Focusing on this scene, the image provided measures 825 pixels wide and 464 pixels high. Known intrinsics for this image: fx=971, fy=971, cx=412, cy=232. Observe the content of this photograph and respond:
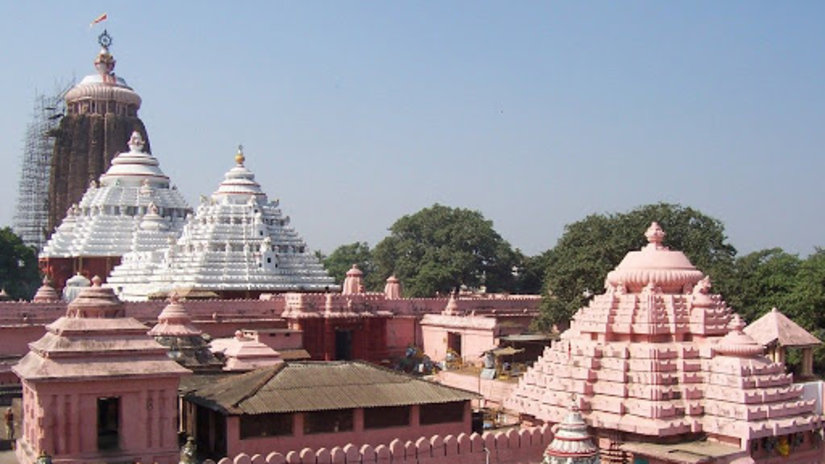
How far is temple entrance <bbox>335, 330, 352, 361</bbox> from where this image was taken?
41.2 metres

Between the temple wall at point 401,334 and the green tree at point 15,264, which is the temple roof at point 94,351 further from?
the green tree at point 15,264

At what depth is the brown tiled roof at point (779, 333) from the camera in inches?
1173

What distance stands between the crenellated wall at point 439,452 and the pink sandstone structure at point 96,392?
162 centimetres

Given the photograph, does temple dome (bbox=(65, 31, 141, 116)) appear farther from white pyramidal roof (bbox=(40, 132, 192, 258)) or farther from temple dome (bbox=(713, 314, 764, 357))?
temple dome (bbox=(713, 314, 764, 357))

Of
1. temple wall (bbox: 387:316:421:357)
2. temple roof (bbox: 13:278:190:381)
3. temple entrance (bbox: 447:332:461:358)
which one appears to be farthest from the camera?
temple wall (bbox: 387:316:421:357)

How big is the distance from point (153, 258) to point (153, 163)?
13.2 meters

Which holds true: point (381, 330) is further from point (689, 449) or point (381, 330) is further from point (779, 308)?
point (689, 449)

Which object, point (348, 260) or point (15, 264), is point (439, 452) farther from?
point (348, 260)

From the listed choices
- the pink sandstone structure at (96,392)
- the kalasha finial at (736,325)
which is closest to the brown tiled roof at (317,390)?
the pink sandstone structure at (96,392)

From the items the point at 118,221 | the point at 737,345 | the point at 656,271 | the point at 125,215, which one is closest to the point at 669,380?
the point at 737,345

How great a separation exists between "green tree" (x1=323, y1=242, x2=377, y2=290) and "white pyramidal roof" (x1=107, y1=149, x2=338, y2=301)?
1383 inches

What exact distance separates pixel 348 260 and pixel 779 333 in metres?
61.0

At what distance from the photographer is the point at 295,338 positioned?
129 ft

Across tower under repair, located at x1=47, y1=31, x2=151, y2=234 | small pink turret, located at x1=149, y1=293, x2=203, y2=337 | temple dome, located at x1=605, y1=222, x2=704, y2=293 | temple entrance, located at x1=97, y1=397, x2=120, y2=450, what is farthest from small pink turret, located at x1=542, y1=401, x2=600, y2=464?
tower under repair, located at x1=47, y1=31, x2=151, y2=234
